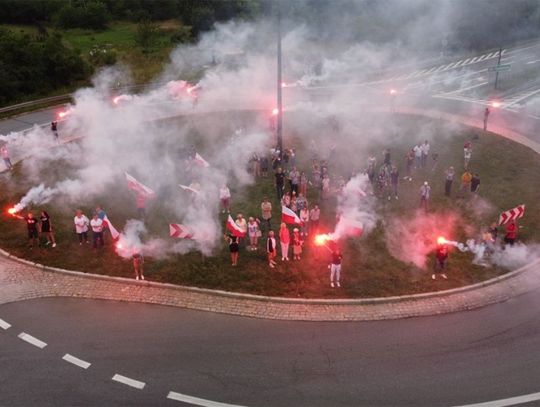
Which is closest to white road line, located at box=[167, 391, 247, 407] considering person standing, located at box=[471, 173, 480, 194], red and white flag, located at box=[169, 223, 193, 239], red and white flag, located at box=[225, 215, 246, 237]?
red and white flag, located at box=[169, 223, 193, 239]

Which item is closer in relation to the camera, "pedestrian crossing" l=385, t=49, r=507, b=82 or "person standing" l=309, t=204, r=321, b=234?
"person standing" l=309, t=204, r=321, b=234

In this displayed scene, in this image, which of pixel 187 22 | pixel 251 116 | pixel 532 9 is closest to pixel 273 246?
pixel 251 116

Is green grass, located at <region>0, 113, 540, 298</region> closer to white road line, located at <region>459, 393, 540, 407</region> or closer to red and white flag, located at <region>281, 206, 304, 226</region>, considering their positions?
red and white flag, located at <region>281, 206, 304, 226</region>

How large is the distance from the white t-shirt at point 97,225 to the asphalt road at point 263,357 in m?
2.69

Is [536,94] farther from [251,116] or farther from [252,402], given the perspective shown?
[252,402]

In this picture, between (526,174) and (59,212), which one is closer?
(59,212)

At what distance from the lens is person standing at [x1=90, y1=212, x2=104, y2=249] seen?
557 inches

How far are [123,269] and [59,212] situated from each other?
4.57m

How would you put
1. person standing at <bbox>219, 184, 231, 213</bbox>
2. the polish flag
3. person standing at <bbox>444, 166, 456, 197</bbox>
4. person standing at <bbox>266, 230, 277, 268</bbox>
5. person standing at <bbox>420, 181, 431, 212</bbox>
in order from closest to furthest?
1. person standing at <bbox>266, 230, 277, 268</bbox>
2. person standing at <bbox>420, 181, 431, 212</bbox>
3. person standing at <bbox>219, 184, 231, 213</bbox>
4. person standing at <bbox>444, 166, 456, 197</bbox>
5. the polish flag

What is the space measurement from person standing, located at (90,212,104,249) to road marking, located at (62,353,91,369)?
4.47 metres

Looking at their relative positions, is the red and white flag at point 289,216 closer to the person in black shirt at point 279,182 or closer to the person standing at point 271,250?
the person standing at point 271,250

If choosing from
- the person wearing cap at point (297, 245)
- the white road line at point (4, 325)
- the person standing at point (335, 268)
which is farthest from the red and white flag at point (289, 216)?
the white road line at point (4, 325)

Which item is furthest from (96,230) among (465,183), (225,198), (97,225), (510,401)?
(465,183)

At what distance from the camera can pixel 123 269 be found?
13.5 meters
